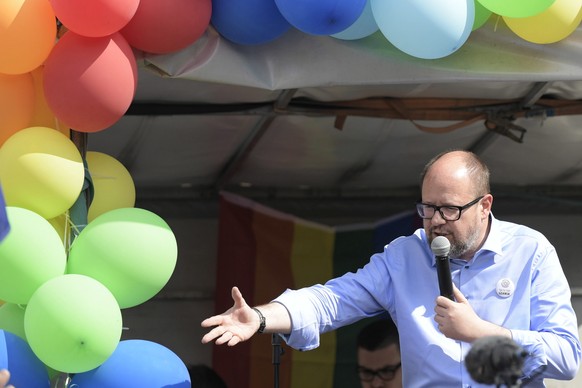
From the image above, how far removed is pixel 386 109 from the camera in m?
4.27

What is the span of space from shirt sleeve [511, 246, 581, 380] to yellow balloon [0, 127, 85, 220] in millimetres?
1338

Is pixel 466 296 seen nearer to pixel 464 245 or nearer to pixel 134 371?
pixel 464 245

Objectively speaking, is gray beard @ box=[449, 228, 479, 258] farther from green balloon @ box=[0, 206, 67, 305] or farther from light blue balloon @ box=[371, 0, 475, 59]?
green balloon @ box=[0, 206, 67, 305]

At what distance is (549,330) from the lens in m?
3.00

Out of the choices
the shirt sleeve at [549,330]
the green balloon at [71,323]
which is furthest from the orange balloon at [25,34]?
the shirt sleeve at [549,330]

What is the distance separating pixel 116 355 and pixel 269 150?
6.50 feet

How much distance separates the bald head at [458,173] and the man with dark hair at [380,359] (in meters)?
1.38

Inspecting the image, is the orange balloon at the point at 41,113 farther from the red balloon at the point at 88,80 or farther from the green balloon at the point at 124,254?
the green balloon at the point at 124,254

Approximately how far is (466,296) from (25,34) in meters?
1.49

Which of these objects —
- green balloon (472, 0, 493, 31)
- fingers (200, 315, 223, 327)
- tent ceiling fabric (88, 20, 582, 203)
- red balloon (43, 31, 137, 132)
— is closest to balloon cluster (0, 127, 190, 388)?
red balloon (43, 31, 137, 132)

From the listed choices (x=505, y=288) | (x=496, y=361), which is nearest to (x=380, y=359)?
(x=505, y=288)

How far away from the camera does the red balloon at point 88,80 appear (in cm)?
305

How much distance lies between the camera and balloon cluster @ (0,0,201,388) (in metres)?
2.92

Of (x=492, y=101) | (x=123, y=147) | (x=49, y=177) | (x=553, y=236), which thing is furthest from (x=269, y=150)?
(x=49, y=177)
